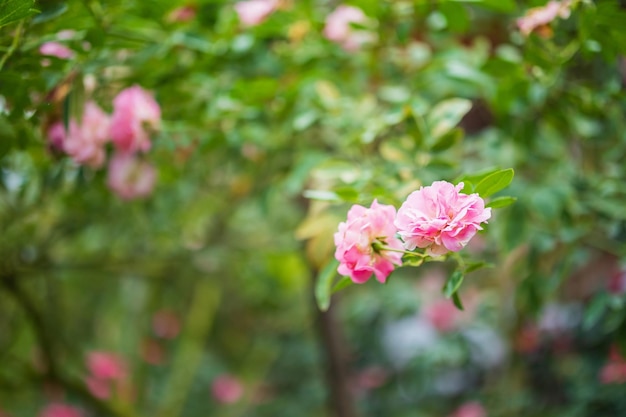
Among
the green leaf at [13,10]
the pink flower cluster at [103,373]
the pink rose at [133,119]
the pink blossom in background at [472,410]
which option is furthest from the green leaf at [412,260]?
the pink flower cluster at [103,373]

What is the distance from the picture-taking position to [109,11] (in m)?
0.81

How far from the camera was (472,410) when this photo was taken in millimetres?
1691

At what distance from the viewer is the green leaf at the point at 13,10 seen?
0.54m

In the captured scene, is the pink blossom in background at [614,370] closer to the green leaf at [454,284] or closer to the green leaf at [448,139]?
the green leaf at [448,139]

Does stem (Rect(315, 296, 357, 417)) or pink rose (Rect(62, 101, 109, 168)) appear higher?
pink rose (Rect(62, 101, 109, 168))

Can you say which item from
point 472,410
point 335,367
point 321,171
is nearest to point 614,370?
point 472,410

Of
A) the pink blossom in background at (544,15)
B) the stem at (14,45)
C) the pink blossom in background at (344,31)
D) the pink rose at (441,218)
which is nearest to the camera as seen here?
the pink rose at (441,218)

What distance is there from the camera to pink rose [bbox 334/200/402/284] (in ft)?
1.83

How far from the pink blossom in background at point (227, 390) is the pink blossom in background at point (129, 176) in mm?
1362

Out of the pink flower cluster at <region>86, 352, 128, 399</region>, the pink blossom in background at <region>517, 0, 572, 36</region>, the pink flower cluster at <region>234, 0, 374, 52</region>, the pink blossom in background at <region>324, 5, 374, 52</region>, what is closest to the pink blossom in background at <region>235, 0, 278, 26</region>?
the pink flower cluster at <region>234, 0, 374, 52</region>

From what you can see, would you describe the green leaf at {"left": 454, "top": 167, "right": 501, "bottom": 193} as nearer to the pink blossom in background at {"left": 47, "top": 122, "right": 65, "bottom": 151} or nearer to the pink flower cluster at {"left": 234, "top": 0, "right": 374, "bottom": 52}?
the pink flower cluster at {"left": 234, "top": 0, "right": 374, "bottom": 52}

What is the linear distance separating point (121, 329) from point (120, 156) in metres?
1.37

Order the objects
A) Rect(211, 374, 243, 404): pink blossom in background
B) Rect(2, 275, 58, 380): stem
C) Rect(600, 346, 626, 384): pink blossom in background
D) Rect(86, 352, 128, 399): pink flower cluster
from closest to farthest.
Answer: Rect(600, 346, 626, 384): pink blossom in background < Rect(2, 275, 58, 380): stem < Rect(86, 352, 128, 399): pink flower cluster < Rect(211, 374, 243, 404): pink blossom in background

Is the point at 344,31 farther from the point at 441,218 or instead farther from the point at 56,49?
the point at 441,218
